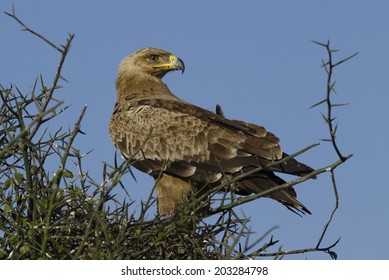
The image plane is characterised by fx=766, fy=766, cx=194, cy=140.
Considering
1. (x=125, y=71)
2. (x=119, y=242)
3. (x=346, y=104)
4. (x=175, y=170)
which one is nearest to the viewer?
(x=119, y=242)

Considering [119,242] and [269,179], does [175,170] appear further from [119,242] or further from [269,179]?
[119,242]

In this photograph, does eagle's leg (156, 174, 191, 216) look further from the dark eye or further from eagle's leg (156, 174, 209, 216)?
the dark eye

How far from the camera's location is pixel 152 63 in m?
11.4

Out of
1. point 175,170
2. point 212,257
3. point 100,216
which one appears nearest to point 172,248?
point 212,257

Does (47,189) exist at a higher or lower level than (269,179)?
lower

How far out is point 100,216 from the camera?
4.54 meters

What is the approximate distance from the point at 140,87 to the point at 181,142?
158 centimetres

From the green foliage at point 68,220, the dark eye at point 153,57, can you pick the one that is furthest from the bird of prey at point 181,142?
the green foliage at point 68,220

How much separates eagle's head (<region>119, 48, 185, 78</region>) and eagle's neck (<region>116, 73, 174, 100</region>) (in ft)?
0.32

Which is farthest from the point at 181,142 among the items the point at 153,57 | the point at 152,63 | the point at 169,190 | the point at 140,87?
the point at 153,57

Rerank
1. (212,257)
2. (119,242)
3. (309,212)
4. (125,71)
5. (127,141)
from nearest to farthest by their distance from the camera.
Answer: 1. (119,242)
2. (212,257)
3. (309,212)
4. (127,141)
5. (125,71)

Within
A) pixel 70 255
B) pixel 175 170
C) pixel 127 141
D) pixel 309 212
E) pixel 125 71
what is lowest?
pixel 70 255

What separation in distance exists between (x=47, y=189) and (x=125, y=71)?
6789 mm

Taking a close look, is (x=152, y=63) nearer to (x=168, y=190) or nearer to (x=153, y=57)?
(x=153, y=57)
